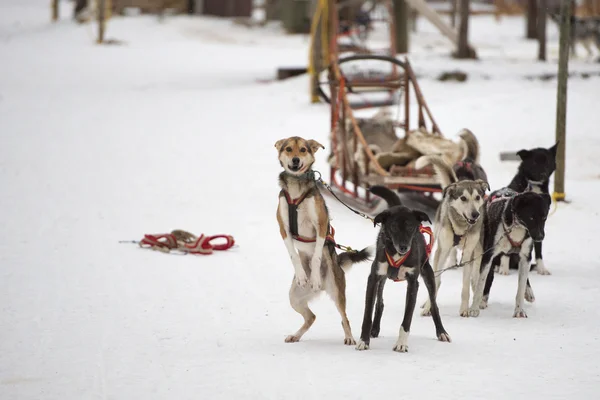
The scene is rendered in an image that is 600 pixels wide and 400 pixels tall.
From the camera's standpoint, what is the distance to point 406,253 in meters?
5.49

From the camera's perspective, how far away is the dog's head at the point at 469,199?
6.35m

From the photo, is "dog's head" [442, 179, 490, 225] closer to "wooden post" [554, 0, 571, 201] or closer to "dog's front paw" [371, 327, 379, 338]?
"dog's front paw" [371, 327, 379, 338]

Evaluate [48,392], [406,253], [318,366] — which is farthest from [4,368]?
[406,253]

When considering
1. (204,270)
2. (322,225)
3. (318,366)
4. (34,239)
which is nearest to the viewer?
(318,366)

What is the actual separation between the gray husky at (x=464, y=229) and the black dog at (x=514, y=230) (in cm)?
8

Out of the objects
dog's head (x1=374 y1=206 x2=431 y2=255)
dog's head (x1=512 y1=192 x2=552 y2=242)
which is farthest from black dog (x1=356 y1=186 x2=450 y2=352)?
dog's head (x1=512 y1=192 x2=552 y2=242)

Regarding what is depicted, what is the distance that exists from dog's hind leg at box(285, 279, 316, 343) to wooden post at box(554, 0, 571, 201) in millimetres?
5458

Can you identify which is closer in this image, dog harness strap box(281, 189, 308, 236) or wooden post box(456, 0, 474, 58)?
dog harness strap box(281, 189, 308, 236)

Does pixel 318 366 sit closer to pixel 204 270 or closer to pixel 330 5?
pixel 204 270

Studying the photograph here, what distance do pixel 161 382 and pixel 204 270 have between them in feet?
9.84

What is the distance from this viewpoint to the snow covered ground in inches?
205

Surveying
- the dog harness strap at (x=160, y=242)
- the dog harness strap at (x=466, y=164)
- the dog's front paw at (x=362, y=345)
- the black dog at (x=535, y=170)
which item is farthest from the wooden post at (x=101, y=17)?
the dog's front paw at (x=362, y=345)

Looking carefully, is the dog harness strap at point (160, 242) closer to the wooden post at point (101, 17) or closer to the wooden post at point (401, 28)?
the wooden post at point (401, 28)

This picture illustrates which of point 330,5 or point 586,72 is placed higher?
point 330,5
